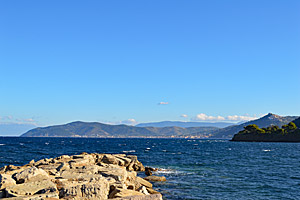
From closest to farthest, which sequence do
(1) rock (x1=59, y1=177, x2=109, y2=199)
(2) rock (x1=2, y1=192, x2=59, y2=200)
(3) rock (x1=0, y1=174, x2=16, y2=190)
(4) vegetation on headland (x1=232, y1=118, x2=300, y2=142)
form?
(2) rock (x1=2, y1=192, x2=59, y2=200) < (1) rock (x1=59, y1=177, x2=109, y2=199) < (3) rock (x1=0, y1=174, x2=16, y2=190) < (4) vegetation on headland (x1=232, y1=118, x2=300, y2=142)

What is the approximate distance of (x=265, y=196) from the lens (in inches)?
913

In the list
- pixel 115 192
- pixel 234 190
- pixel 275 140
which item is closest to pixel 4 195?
pixel 115 192

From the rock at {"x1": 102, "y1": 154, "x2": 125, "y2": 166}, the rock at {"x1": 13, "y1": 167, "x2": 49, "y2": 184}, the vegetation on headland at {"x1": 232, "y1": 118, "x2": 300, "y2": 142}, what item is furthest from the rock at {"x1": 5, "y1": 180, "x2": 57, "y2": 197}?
the vegetation on headland at {"x1": 232, "y1": 118, "x2": 300, "y2": 142}

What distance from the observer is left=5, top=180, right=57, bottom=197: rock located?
1595 centimetres

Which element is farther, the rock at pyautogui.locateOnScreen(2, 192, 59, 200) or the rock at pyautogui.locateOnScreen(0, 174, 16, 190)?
the rock at pyautogui.locateOnScreen(0, 174, 16, 190)

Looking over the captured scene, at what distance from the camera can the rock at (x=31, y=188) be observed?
628 inches

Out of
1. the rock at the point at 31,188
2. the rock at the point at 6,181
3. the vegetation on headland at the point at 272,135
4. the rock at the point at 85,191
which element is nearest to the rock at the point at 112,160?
the rock at the point at 6,181

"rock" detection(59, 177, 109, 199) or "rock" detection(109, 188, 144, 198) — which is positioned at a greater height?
"rock" detection(59, 177, 109, 199)

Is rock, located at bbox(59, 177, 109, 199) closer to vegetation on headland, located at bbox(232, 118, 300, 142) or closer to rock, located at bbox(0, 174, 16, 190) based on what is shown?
rock, located at bbox(0, 174, 16, 190)

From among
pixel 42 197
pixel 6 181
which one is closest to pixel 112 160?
pixel 6 181

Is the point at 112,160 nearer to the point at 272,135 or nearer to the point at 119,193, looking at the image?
the point at 119,193

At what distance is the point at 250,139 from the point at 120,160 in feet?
525

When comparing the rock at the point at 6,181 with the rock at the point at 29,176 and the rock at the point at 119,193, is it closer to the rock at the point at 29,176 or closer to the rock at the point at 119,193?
the rock at the point at 29,176

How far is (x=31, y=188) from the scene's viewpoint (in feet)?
54.3
